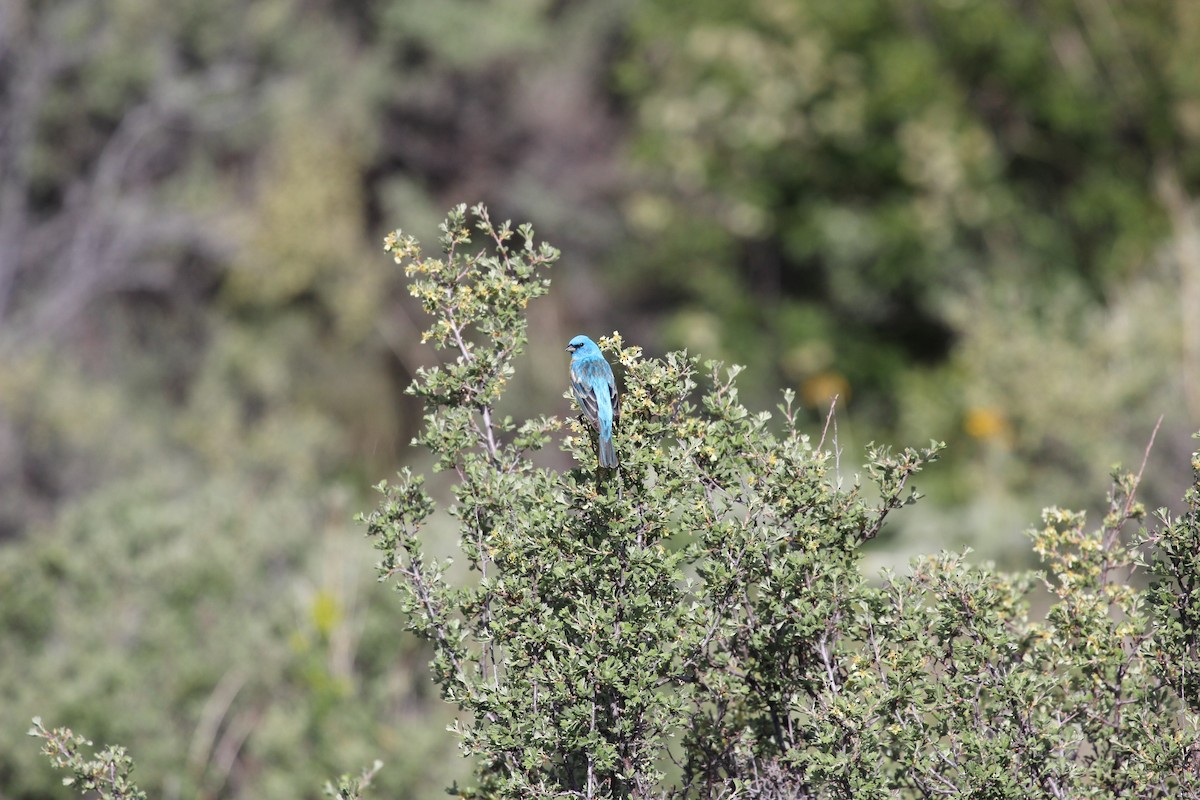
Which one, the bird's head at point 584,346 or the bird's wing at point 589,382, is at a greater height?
the bird's head at point 584,346

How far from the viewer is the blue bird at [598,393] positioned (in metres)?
3.24

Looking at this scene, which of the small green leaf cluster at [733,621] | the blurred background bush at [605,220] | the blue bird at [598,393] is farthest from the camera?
the blurred background bush at [605,220]

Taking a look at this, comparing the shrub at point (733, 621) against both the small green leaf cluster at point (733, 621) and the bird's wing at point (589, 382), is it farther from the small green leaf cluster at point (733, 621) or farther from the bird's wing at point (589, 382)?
the bird's wing at point (589, 382)

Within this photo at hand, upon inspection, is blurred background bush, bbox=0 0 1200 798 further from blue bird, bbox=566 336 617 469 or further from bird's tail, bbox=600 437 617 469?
bird's tail, bbox=600 437 617 469

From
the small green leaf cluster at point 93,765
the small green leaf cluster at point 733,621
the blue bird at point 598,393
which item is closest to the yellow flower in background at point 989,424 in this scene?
the small green leaf cluster at point 733,621

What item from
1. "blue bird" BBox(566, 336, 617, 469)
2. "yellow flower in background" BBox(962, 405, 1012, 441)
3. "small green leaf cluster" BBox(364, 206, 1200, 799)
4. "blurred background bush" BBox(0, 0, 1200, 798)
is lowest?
"small green leaf cluster" BBox(364, 206, 1200, 799)

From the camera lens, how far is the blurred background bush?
40.5 feet

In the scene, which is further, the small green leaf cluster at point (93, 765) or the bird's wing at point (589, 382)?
the bird's wing at point (589, 382)

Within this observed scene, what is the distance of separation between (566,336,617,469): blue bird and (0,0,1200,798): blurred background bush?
6.71 meters

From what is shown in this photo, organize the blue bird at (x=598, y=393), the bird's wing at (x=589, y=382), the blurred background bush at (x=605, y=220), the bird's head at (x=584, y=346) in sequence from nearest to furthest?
the blue bird at (x=598, y=393) < the bird's wing at (x=589, y=382) < the bird's head at (x=584, y=346) < the blurred background bush at (x=605, y=220)

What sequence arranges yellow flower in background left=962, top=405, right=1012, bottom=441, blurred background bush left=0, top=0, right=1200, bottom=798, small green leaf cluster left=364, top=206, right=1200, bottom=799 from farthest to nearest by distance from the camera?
blurred background bush left=0, top=0, right=1200, bottom=798 < yellow flower in background left=962, top=405, right=1012, bottom=441 < small green leaf cluster left=364, top=206, right=1200, bottom=799

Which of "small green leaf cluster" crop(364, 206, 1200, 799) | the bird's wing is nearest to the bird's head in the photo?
the bird's wing

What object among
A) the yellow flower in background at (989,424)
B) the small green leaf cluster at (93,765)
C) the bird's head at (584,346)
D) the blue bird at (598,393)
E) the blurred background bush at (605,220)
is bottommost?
the small green leaf cluster at (93,765)

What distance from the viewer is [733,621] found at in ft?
10.7
